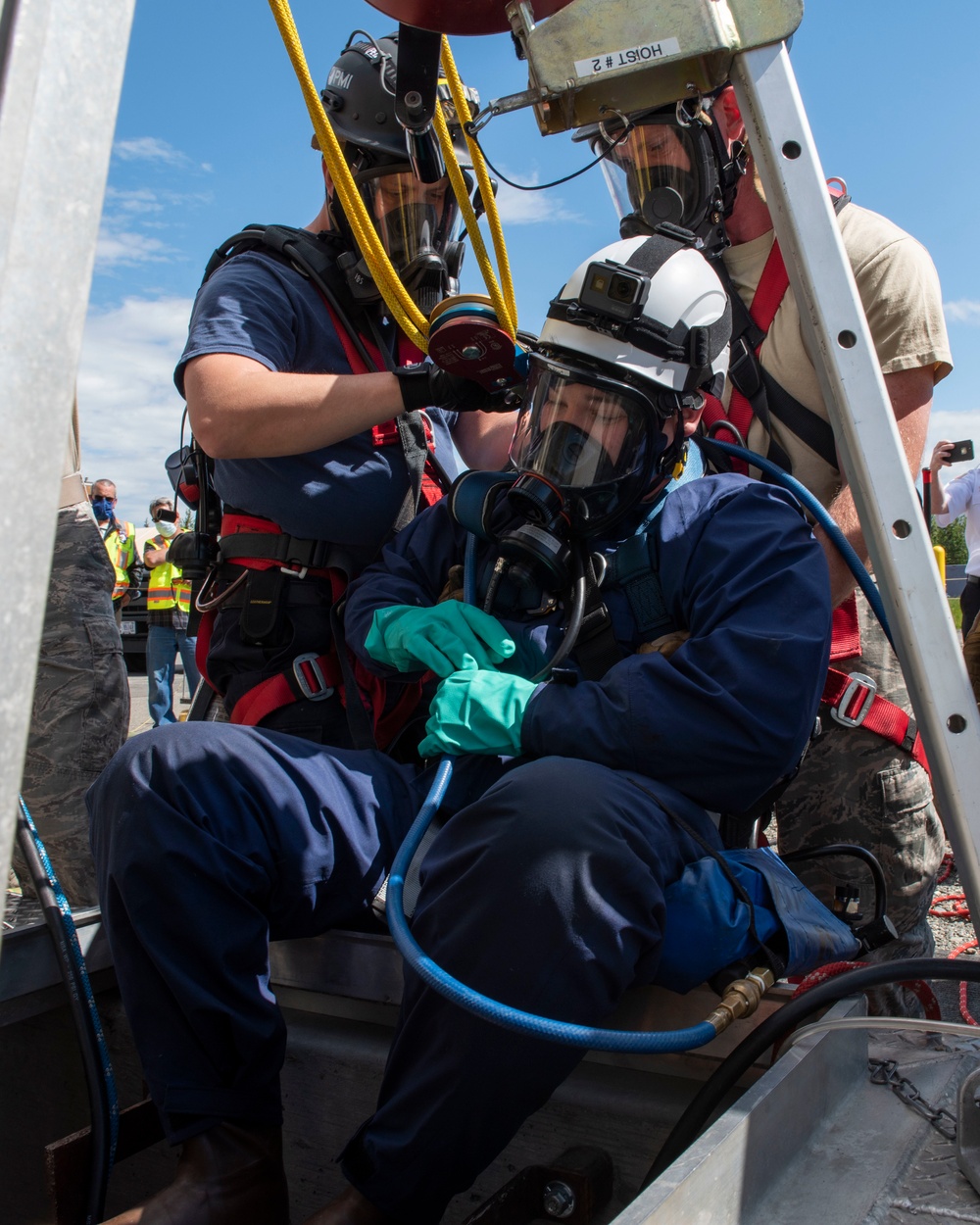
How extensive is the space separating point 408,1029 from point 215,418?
51.4 inches

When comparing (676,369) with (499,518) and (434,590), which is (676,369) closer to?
(499,518)

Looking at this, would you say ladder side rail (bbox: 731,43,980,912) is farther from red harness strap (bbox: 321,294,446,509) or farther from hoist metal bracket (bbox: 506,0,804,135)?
red harness strap (bbox: 321,294,446,509)

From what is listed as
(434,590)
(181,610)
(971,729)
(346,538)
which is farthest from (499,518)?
(181,610)

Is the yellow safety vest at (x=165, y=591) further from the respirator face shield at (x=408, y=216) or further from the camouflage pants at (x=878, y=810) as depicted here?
the camouflage pants at (x=878, y=810)

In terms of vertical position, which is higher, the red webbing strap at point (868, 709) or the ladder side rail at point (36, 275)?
the ladder side rail at point (36, 275)

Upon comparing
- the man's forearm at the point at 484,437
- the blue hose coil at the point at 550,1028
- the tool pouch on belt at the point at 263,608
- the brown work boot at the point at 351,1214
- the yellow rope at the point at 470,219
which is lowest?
the brown work boot at the point at 351,1214

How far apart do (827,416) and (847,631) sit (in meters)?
0.48

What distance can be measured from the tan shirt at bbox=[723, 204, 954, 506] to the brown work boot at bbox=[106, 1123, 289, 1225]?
1.70 metres

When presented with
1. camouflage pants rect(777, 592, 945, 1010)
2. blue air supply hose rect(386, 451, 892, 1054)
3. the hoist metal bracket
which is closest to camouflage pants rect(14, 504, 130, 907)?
blue air supply hose rect(386, 451, 892, 1054)

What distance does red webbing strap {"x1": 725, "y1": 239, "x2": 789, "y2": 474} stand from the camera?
7.89 feet

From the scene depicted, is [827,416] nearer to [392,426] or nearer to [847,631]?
[847,631]

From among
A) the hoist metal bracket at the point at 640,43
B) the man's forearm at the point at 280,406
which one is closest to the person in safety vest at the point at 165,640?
the man's forearm at the point at 280,406

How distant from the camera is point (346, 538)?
7.92 ft

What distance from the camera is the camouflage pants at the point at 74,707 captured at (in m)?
2.87
